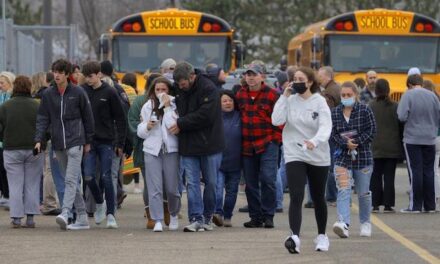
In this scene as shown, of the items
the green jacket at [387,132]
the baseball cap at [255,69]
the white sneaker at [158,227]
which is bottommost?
the white sneaker at [158,227]

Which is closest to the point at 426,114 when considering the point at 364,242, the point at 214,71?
the point at 214,71

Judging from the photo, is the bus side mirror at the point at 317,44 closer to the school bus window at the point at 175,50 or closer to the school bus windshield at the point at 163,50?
the school bus windshield at the point at 163,50

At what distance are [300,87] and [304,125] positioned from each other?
0.33 metres

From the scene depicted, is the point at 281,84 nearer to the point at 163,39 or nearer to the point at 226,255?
the point at 163,39

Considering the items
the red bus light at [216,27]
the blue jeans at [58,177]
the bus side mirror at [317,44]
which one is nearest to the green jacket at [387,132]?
the blue jeans at [58,177]

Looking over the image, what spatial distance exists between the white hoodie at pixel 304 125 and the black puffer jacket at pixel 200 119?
1.72m

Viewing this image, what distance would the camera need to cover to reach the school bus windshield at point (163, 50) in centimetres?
2539

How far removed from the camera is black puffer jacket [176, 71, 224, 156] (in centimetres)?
1330

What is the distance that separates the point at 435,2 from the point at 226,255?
35.7 m

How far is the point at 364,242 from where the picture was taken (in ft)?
41.4

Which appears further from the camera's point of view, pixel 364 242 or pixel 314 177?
pixel 364 242

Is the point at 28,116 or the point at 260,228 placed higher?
the point at 28,116

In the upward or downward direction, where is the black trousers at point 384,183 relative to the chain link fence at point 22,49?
downward

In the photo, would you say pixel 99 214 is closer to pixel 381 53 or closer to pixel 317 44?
pixel 317 44
